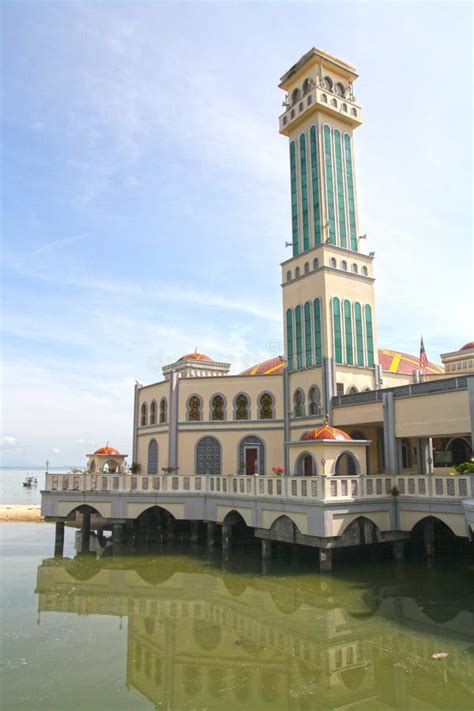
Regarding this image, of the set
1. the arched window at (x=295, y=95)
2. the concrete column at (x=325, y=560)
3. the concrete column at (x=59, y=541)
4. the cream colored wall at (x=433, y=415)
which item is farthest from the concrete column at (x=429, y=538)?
the arched window at (x=295, y=95)

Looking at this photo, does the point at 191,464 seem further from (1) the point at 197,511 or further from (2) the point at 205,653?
(2) the point at 205,653

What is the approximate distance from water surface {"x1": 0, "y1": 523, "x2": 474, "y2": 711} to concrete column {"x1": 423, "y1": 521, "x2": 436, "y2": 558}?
2.52ft

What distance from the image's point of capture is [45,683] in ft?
36.8

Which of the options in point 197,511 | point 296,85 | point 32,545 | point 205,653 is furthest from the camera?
point 296,85

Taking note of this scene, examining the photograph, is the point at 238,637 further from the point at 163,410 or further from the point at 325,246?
the point at 325,246

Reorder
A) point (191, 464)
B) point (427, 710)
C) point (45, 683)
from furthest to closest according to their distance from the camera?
point (191, 464), point (45, 683), point (427, 710)

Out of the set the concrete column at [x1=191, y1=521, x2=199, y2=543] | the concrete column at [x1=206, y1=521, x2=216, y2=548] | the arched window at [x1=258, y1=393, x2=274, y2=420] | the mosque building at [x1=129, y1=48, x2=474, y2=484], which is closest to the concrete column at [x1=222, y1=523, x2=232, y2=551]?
the concrete column at [x1=206, y1=521, x2=216, y2=548]

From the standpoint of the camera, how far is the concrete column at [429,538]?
22342 mm

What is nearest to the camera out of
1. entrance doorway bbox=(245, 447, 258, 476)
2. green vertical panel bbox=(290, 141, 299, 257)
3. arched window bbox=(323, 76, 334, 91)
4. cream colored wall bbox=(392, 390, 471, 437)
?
cream colored wall bbox=(392, 390, 471, 437)

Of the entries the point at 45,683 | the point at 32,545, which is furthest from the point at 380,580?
the point at 32,545

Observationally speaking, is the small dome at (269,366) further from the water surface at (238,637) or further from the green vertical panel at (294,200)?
the water surface at (238,637)

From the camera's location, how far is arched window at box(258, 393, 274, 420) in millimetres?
30978

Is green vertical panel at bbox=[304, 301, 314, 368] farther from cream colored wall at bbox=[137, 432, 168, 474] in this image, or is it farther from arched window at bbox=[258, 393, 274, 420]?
cream colored wall at bbox=[137, 432, 168, 474]

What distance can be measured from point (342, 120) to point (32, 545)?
28.6 meters
